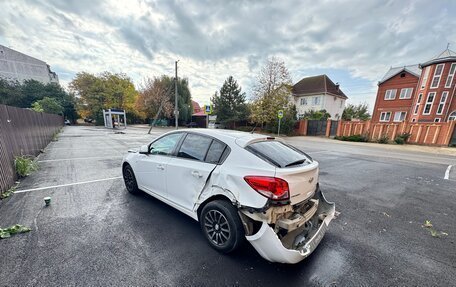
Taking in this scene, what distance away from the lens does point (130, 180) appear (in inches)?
150

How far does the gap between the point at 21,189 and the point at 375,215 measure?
7539mm

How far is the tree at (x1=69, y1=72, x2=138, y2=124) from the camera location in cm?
3431

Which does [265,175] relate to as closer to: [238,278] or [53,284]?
[238,278]

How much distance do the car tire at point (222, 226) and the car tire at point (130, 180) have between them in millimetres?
2038

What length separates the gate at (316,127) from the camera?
73.0 ft

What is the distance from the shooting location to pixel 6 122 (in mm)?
4602

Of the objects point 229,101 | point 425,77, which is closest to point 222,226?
point 229,101

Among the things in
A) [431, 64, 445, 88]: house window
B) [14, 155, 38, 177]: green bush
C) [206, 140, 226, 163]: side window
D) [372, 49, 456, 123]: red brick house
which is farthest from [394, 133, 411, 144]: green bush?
[14, 155, 38, 177]: green bush

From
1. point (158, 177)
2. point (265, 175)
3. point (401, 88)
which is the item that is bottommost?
point (158, 177)

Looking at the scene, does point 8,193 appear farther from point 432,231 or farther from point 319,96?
point 319,96

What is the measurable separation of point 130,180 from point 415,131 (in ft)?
70.5

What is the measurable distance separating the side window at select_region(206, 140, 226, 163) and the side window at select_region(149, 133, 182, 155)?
84cm

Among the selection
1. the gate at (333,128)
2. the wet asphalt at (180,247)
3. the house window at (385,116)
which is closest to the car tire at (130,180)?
the wet asphalt at (180,247)

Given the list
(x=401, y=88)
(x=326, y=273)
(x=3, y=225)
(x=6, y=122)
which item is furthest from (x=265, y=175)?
(x=401, y=88)
